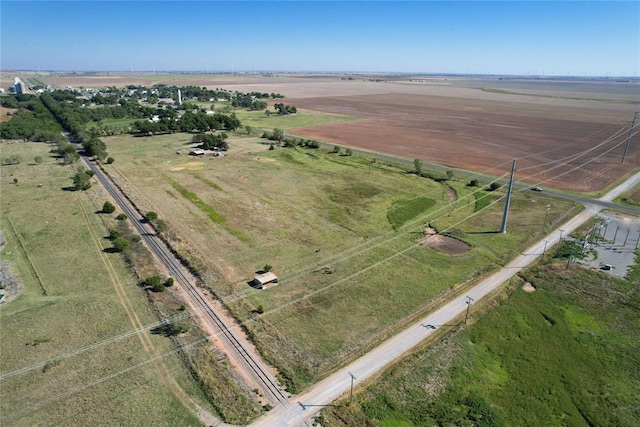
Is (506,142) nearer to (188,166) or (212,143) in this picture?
(212,143)

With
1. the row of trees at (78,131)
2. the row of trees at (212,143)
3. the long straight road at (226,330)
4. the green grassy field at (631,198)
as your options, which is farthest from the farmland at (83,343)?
the green grassy field at (631,198)

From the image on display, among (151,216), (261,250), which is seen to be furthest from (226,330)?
A: (151,216)

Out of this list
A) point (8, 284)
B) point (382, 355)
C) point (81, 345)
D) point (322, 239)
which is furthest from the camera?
point (322, 239)

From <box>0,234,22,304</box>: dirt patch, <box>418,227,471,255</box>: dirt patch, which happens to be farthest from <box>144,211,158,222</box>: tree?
<box>418,227,471,255</box>: dirt patch

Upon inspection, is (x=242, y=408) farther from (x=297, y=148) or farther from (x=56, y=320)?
(x=297, y=148)

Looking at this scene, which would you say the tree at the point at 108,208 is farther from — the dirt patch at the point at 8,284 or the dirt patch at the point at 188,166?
the dirt patch at the point at 188,166

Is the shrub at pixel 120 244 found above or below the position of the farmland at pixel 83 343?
above
